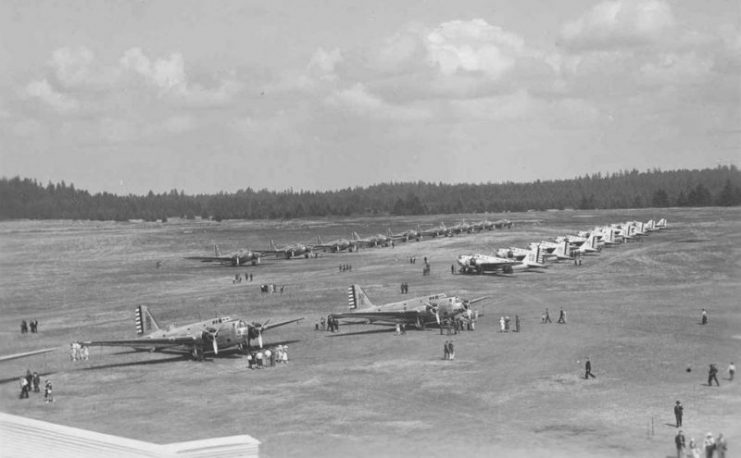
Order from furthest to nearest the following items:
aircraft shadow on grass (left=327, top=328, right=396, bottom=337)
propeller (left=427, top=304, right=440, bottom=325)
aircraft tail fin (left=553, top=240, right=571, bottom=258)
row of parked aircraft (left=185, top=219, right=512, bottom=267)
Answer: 1. row of parked aircraft (left=185, top=219, right=512, bottom=267)
2. aircraft tail fin (left=553, top=240, right=571, bottom=258)
3. aircraft shadow on grass (left=327, top=328, right=396, bottom=337)
4. propeller (left=427, top=304, right=440, bottom=325)

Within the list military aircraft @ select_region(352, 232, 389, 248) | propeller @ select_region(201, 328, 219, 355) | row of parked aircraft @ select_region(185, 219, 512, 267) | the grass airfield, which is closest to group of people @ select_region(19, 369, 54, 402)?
the grass airfield

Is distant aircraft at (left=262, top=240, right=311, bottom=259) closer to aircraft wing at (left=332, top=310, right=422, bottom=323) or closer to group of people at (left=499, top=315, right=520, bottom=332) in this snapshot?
aircraft wing at (left=332, top=310, right=422, bottom=323)

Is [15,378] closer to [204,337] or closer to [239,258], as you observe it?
[204,337]

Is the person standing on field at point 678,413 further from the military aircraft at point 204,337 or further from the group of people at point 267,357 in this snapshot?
the military aircraft at point 204,337

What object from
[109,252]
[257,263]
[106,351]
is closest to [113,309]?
[106,351]

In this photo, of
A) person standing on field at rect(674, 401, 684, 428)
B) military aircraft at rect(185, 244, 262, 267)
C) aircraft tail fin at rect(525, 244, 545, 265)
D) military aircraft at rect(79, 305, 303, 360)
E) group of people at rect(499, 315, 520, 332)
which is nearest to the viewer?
person standing on field at rect(674, 401, 684, 428)

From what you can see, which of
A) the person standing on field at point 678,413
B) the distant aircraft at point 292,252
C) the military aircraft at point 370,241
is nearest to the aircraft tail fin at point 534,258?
the distant aircraft at point 292,252

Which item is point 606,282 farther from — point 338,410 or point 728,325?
point 338,410
